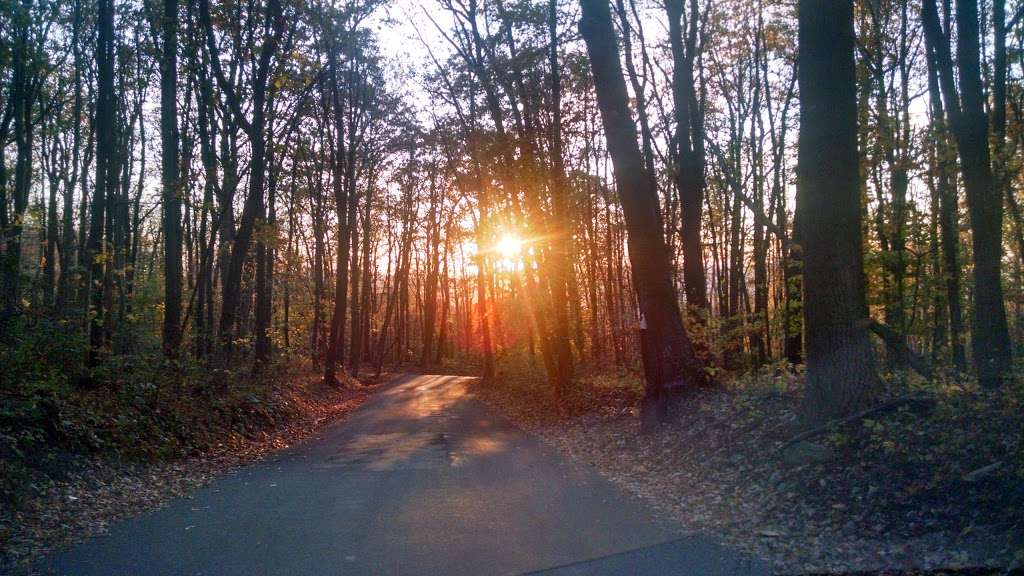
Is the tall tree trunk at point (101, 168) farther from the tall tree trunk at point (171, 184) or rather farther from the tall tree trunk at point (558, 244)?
the tall tree trunk at point (558, 244)

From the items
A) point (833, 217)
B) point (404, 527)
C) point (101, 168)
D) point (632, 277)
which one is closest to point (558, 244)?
point (632, 277)

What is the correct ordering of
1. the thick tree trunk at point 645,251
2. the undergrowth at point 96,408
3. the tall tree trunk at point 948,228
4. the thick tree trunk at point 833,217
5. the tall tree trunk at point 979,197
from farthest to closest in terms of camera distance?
the tall tree trunk at point 948,228, the thick tree trunk at point 645,251, the tall tree trunk at point 979,197, the undergrowth at point 96,408, the thick tree trunk at point 833,217

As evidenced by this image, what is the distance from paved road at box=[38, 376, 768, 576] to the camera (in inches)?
263

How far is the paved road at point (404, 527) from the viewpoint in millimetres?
6668

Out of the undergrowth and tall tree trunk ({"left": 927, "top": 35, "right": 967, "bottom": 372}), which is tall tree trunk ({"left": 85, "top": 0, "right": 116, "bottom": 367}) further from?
tall tree trunk ({"left": 927, "top": 35, "right": 967, "bottom": 372})

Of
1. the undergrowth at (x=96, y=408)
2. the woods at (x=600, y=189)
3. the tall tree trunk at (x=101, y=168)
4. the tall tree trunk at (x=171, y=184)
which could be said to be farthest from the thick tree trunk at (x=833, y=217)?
the tall tree trunk at (x=101, y=168)

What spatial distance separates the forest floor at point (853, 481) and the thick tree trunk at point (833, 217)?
655 millimetres

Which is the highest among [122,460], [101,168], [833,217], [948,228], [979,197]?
[101,168]

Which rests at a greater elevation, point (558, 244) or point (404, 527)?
point (558, 244)

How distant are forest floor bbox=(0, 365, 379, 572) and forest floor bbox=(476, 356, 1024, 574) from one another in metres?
6.32

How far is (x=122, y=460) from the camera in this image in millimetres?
11477

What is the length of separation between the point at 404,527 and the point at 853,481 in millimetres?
4595

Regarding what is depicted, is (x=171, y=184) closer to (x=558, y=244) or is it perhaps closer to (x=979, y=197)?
(x=558, y=244)

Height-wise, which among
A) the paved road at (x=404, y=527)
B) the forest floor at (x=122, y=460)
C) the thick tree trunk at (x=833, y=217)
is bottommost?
Answer: the paved road at (x=404, y=527)
